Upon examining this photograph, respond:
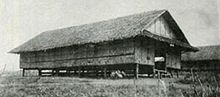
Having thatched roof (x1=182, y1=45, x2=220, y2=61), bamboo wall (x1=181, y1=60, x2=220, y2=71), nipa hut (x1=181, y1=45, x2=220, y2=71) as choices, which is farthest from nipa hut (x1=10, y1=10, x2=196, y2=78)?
bamboo wall (x1=181, y1=60, x2=220, y2=71)

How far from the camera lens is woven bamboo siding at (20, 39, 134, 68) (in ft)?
40.8

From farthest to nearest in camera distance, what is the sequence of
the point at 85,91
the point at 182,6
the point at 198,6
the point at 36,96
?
the point at 182,6 < the point at 198,6 < the point at 85,91 < the point at 36,96

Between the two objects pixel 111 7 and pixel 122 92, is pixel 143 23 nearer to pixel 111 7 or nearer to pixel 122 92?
pixel 111 7

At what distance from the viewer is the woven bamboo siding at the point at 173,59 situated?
1395cm

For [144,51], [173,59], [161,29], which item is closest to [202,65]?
[173,59]

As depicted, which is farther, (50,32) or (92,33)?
(50,32)

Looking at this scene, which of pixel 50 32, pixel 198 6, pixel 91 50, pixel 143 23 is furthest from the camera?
pixel 50 32

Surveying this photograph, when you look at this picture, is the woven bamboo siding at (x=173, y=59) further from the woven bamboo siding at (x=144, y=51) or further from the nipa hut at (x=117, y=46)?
the woven bamboo siding at (x=144, y=51)

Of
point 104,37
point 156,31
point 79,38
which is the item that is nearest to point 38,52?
point 79,38

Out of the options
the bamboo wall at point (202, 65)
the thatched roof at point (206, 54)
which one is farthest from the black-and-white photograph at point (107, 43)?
the bamboo wall at point (202, 65)

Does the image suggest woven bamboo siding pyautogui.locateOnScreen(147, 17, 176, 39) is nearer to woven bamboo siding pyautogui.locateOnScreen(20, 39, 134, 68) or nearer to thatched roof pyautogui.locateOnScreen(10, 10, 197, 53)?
thatched roof pyautogui.locateOnScreen(10, 10, 197, 53)

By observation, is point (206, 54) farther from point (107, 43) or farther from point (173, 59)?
point (107, 43)

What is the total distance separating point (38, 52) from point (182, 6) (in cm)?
968

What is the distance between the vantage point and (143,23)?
40.0 feet
